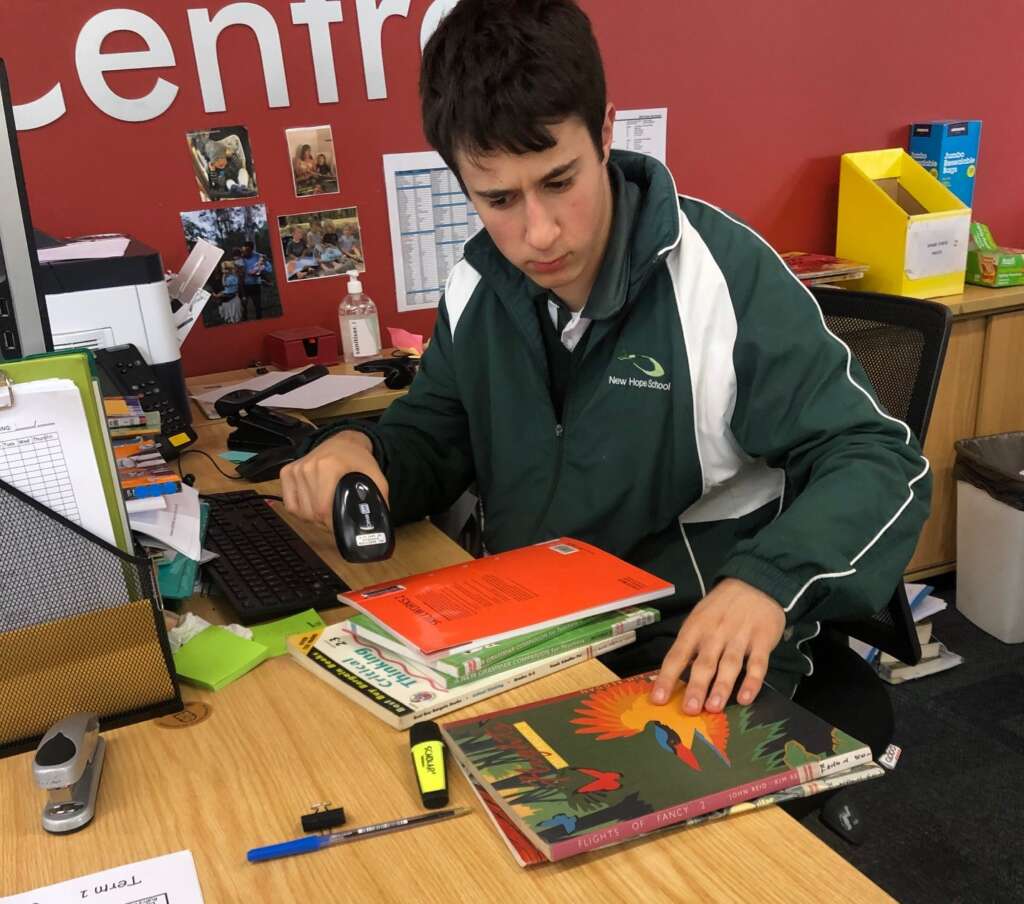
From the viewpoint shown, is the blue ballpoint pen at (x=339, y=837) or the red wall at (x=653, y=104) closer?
the blue ballpoint pen at (x=339, y=837)

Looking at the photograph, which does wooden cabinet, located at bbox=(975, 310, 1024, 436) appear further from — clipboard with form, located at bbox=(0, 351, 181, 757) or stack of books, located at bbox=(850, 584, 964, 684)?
clipboard with form, located at bbox=(0, 351, 181, 757)

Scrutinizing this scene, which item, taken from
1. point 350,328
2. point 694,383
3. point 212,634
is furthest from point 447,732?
point 350,328

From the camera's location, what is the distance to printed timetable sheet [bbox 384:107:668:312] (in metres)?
2.41

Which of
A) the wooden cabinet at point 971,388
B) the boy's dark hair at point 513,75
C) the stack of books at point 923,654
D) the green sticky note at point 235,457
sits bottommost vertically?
the stack of books at point 923,654

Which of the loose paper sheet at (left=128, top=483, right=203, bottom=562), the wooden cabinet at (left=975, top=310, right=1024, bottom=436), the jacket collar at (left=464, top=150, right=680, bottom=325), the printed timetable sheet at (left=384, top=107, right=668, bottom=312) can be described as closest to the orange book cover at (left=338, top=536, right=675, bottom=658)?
the loose paper sheet at (left=128, top=483, right=203, bottom=562)

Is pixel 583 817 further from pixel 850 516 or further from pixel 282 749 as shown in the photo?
pixel 850 516

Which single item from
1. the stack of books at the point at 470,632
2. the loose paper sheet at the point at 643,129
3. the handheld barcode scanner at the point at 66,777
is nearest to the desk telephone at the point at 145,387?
the stack of books at the point at 470,632

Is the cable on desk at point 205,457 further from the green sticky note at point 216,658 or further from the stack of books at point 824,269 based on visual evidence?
the stack of books at point 824,269

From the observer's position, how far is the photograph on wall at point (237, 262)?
2.26 metres

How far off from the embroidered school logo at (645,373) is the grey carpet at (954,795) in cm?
87

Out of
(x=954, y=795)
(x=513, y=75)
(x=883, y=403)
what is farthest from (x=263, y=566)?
(x=954, y=795)

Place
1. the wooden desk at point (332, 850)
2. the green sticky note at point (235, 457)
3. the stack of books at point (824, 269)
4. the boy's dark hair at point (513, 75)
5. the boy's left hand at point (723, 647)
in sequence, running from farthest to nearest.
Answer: the stack of books at point (824, 269) < the green sticky note at point (235, 457) < the boy's dark hair at point (513, 75) < the boy's left hand at point (723, 647) < the wooden desk at point (332, 850)

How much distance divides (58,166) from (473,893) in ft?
6.44

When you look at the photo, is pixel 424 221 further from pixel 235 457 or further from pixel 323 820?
pixel 323 820
